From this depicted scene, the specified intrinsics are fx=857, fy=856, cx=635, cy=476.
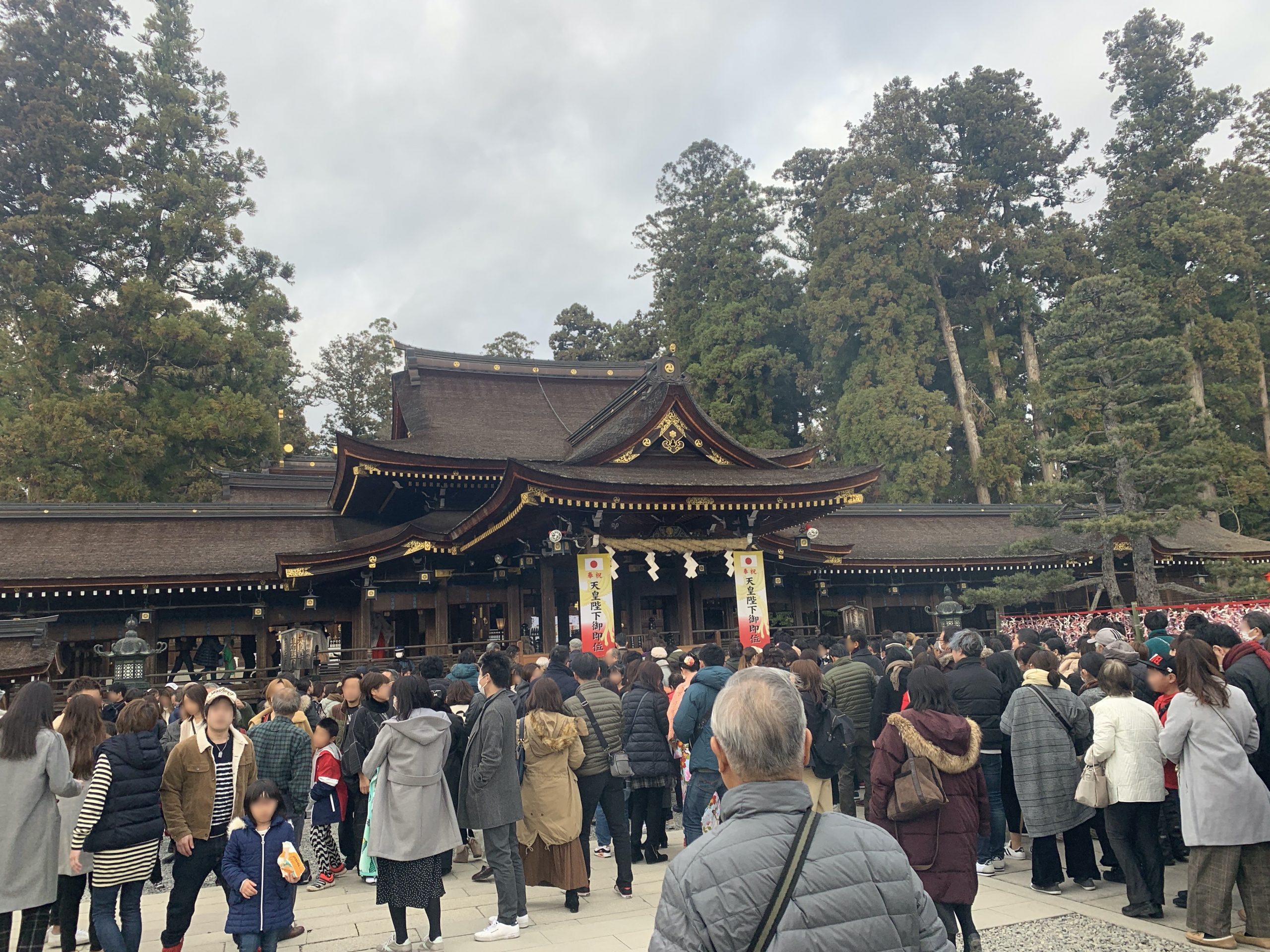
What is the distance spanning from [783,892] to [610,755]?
4741 millimetres

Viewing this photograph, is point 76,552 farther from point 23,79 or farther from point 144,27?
point 144,27

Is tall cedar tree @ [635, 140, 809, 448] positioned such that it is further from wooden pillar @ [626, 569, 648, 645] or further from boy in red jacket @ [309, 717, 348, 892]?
boy in red jacket @ [309, 717, 348, 892]

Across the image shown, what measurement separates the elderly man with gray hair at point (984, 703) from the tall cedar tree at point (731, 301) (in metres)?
32.9

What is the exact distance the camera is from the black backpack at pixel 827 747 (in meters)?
5.91

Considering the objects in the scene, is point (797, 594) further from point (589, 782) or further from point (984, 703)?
point (589, 782)

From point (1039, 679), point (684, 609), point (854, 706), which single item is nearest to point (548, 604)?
point (684, 609)

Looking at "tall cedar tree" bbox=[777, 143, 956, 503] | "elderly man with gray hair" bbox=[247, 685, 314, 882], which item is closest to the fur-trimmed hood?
"elderly man with gray hair" bbox=[247, 685, 314, 882]

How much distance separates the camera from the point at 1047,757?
6152 millimetres

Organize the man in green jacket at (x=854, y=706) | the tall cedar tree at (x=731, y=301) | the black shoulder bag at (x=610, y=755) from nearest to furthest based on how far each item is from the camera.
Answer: the black shoulder bag at (x=610, y=755), the man in green jacket at (x=854, y=706), the tall cedar tree at (x=731, y=301)

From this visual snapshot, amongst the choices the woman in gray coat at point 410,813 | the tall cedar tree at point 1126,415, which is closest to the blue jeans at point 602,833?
the woman in gray coat at point 410,813

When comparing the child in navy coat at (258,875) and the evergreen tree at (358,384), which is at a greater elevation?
the evergreen tree at (358,384)

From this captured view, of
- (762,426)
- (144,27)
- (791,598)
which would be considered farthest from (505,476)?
(144,27)

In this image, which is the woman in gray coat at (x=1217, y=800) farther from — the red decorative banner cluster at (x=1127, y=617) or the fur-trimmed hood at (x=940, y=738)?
the red decorative banner cluster at (x=1127, y=617)

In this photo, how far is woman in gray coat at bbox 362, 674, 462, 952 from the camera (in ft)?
18.0
